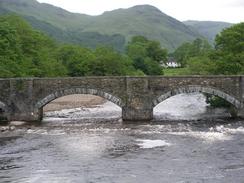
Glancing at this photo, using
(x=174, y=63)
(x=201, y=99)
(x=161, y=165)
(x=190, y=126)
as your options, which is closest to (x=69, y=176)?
(x=161, y=165)

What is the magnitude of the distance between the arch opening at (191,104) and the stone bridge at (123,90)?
0.10 m

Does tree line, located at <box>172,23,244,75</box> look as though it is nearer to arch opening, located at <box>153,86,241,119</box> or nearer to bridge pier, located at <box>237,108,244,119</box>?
arch opening, located at <box>153,86,241,119</box>

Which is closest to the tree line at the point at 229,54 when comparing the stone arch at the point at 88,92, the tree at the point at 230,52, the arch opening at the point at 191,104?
the tree at the point at 230,52

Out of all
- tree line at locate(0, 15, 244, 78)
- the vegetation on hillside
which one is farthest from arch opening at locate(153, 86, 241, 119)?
the vegetation on hillside

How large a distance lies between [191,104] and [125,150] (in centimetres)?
3285

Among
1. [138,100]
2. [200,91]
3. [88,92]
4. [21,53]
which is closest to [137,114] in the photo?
[138,100]

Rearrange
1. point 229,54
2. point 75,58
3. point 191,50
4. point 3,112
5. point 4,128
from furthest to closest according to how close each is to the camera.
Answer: point 191,50
point 75,58
point 229,54
point 3,112
point 4,128

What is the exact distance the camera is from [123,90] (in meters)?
50.6

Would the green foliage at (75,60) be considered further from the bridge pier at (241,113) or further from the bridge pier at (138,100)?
the bridge pier at (241,113)

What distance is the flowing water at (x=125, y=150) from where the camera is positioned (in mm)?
29969

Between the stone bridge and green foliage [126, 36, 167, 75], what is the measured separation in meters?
65.1

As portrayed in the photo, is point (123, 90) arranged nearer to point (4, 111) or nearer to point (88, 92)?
point (88, 92)

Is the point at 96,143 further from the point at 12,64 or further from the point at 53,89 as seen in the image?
the point at 12,64

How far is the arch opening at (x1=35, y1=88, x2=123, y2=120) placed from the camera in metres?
50.7
